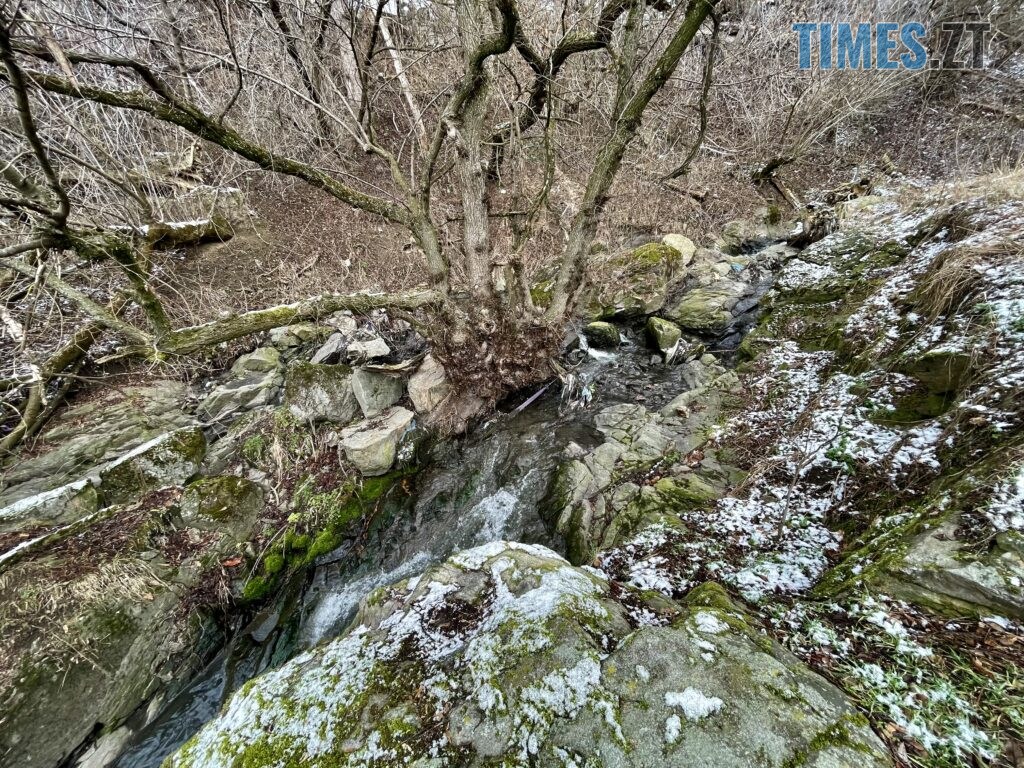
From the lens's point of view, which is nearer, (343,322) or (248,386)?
(248,386)

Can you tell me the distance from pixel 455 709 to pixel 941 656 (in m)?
2.04

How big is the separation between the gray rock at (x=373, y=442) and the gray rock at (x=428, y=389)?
1.11ft

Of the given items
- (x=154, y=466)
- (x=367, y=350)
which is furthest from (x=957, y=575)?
(x=154, y=466)

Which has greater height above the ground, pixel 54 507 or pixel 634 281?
pixel 634 281

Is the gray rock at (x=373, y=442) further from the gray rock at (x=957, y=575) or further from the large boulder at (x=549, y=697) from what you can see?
the gray rock at (x=957, y=575)

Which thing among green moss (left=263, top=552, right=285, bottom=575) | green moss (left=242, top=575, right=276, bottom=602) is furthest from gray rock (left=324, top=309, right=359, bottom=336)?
green moss (left=242, top=575, right=276, bottom=602)

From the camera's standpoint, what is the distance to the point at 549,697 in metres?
1.64

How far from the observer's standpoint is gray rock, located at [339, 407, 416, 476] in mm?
4789

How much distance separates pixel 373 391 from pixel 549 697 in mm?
4353

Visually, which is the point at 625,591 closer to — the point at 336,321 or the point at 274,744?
the point at 274,744

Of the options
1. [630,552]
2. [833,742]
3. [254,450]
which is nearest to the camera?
[833,742]

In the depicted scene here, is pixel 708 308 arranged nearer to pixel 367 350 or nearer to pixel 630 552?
pixel 630 552

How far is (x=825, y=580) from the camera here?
7.35 ft

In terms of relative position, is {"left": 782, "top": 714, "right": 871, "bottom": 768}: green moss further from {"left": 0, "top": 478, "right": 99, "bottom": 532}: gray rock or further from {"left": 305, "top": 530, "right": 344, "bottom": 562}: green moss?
{"left": 0, "top": 478, "right": 99, "bottom": 532}: gray rock
